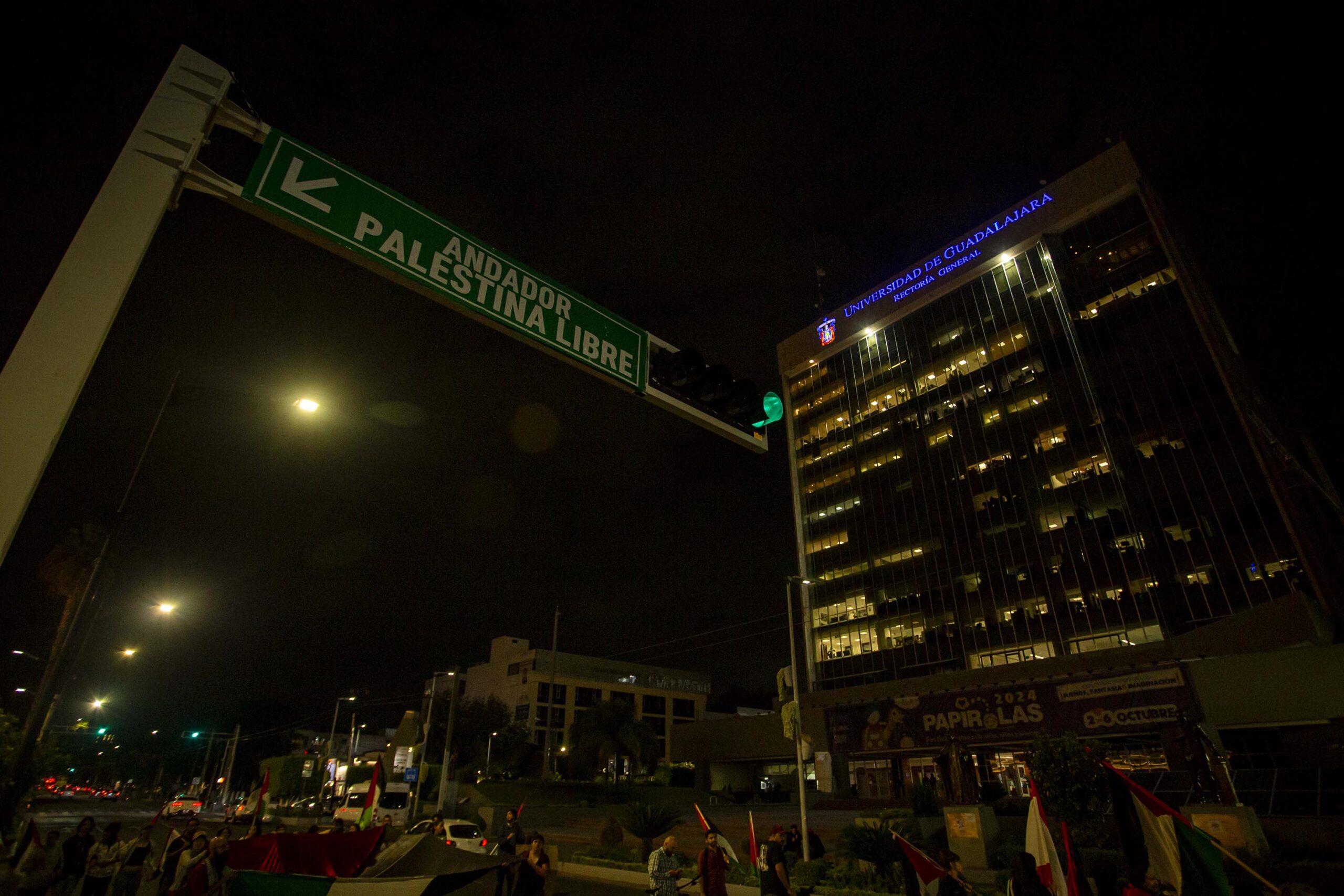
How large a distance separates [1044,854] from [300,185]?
9519 mm

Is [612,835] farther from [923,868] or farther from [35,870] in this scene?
[923,868]

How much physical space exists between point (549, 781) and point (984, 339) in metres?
55.7

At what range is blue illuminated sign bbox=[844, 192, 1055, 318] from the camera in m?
62.8

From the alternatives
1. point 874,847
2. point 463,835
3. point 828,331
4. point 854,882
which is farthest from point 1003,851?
point 828,331

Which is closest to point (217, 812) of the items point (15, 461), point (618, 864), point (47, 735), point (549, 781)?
point (549, 781)

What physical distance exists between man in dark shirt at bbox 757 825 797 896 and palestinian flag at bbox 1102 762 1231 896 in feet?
15.1

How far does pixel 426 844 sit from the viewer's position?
6.76 meters

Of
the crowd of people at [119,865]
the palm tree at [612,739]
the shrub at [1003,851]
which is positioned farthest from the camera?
the palm tree at [612,739]

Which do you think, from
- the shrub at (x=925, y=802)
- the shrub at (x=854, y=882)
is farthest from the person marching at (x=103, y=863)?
the shrub at (x=925, y=802)

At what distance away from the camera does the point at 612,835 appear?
2405cm

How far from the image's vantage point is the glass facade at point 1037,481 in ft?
146

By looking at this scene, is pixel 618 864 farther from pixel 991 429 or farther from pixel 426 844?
pixel 991 429

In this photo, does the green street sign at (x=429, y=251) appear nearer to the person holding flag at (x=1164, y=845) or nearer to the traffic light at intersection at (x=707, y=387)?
the traffic light at intersection at (x=707, y=387)

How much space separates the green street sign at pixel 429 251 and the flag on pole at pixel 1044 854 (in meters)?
6.88
